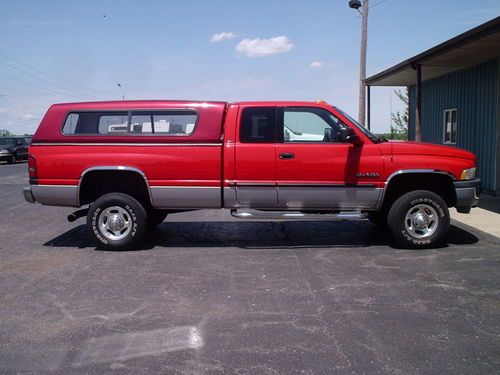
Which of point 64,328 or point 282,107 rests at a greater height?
point 282,107

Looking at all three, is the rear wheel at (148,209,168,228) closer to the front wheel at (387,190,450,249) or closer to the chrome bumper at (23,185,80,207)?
the chrome bumper at (23,185,80,207)

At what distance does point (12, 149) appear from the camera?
31.7m

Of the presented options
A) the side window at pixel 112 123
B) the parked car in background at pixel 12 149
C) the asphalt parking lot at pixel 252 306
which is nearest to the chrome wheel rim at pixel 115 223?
the asphalt parking lot at pixel 252 306

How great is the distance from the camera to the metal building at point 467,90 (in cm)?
1045

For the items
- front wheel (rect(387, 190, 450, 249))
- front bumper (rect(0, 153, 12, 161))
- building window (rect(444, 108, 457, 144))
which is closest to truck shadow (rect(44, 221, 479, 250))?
front wheel (rect(387, 190, 450, 249))

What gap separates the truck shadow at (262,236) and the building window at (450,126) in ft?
24.0

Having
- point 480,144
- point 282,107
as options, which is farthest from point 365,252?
point 480,144

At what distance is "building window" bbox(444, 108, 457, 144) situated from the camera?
1466 centimetres

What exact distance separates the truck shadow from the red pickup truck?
0.61 meters

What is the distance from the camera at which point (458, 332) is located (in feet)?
13.2

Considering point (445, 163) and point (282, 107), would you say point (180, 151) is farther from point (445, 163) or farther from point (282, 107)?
point (445, 163)

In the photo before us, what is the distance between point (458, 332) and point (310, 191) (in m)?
3.07

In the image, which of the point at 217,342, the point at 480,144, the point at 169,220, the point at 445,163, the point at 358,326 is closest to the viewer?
the point at 217,342

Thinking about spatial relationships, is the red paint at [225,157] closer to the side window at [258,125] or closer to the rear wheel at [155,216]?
the side window at [258,125]
